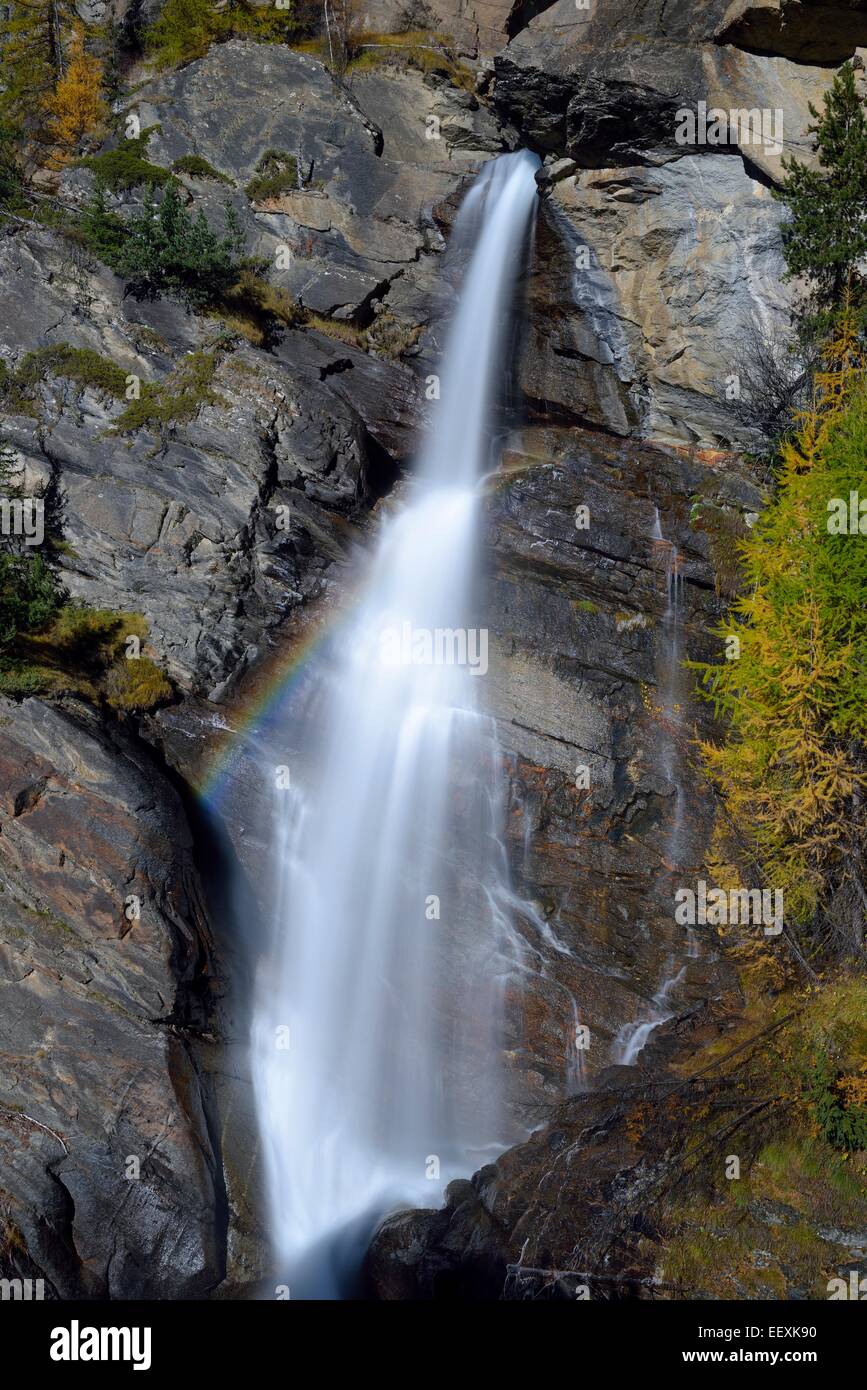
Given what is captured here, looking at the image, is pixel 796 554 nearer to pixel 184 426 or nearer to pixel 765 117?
pixel 765 117

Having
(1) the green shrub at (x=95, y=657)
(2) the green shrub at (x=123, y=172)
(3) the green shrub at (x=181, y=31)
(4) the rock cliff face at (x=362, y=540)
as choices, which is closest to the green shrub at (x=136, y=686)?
(1) the green shrub at (x=95, y=657)

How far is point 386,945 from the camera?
19344mm

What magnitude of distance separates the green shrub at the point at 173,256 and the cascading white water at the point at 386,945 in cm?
931

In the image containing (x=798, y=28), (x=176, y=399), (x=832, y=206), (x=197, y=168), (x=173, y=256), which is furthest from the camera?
(x=197, y=168)

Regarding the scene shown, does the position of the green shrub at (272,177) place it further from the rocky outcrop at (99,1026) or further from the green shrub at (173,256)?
the rocky outcrop at (99,1026)

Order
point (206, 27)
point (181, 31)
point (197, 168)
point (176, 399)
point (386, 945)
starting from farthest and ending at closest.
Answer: point (181, 31), point (206, 27), point (197, 168), point (176, 399), point (386, 945)

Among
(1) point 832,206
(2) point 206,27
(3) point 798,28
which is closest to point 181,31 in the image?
(2) point 206,27

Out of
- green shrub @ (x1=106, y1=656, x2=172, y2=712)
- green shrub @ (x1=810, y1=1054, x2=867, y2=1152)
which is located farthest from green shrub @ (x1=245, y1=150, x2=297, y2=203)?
green shrub @ (x1=810, y1=1054, x2=867, y2=1152)

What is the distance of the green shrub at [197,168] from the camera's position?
2656cm

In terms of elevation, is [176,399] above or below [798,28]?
below

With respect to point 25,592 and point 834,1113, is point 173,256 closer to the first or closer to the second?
point 25,592

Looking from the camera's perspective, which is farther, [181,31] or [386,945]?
[181,31]

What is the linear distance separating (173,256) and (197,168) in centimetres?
500

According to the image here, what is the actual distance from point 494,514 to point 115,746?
31.7 ft
